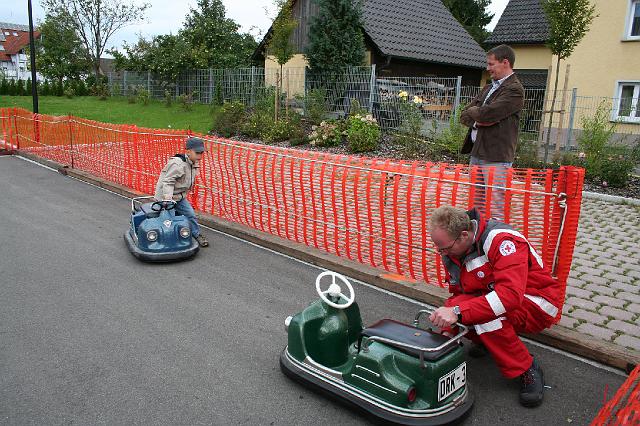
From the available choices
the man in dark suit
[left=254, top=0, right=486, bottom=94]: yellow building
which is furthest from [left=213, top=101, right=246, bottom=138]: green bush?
the man in dark suit

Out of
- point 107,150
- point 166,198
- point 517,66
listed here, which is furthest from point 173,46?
point 166,198

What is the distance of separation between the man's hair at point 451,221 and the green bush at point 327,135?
12116mm

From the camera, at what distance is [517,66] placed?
2627 centimetres

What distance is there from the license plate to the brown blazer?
10.9 feet

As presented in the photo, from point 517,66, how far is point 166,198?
78.8 ft

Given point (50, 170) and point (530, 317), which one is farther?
point (50, 170)

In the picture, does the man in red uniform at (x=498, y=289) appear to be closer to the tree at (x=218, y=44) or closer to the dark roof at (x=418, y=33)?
the dark roof at (x=418, y=33)

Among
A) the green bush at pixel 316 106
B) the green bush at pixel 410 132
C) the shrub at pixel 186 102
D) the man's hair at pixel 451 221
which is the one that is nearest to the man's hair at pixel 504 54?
the man's hair at pixel 451 221

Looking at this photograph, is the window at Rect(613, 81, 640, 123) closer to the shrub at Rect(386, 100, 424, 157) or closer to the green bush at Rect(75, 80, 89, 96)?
the shrub at Rect(386, 100, 424, 157)

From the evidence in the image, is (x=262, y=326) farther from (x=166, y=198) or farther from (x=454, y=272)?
(x=166, y=198)

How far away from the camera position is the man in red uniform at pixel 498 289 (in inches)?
132

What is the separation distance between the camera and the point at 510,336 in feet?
11.5

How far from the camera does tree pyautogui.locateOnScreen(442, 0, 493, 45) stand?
43281 millimetres

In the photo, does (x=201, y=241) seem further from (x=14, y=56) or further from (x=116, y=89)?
(x=14, y=56)
